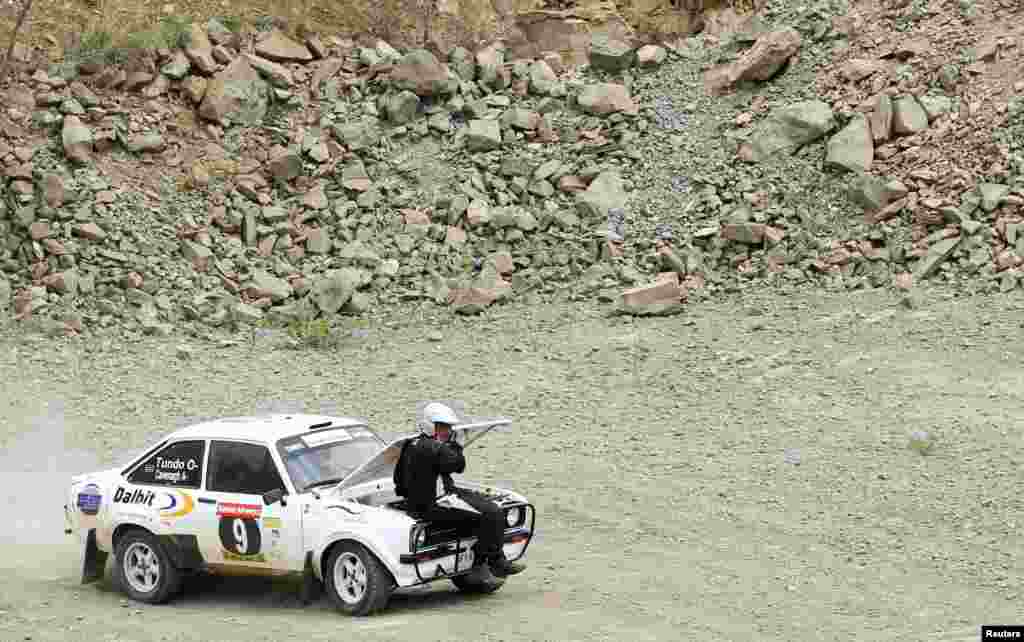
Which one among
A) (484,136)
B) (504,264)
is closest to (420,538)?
(504,264)

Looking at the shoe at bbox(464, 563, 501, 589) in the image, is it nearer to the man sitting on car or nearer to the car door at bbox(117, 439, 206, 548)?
the man sitting on car

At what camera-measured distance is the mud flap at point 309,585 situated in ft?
33.1

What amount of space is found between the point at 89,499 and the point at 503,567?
345cm

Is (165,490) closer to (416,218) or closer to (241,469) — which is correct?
(241,469)

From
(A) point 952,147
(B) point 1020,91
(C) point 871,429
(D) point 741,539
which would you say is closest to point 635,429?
(C) point 871,429

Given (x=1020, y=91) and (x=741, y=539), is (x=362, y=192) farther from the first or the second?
(x=741, y=539)

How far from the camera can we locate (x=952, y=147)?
2117cm

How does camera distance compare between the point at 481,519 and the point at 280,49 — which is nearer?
the point at 481,519

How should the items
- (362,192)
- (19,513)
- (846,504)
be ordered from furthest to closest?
(362,192), (19,513), (846,504)

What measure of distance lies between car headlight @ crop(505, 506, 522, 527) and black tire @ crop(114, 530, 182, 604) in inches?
102

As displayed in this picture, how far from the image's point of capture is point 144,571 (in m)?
10.8

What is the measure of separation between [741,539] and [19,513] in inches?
304

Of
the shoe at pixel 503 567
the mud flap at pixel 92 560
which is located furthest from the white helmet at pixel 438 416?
the mud flap at pixel 92 560

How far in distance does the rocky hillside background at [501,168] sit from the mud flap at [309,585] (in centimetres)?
1042
